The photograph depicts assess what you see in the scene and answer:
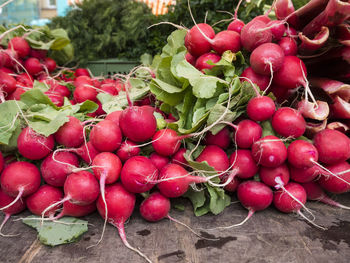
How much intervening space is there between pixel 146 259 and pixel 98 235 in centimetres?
26

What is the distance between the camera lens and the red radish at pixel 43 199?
3.76 feet

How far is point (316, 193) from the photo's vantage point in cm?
132

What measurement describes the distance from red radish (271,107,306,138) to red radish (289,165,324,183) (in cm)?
16

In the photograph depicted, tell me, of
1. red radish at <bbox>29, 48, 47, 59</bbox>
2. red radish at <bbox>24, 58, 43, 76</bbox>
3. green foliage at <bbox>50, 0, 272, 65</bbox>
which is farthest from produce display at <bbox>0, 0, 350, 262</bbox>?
green foliage at <bbox>50, 0, 272, 65</bbox>

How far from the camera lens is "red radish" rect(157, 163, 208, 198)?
1.11 meters

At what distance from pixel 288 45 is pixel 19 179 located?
4.51 ft

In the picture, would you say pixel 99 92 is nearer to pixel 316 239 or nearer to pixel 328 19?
pixel 328 19

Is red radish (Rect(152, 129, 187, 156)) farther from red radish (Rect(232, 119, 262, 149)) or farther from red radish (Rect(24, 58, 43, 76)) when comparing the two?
red radish (Rect(24, 58, 43, 76))

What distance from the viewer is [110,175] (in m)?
1.09

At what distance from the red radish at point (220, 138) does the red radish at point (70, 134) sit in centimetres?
60

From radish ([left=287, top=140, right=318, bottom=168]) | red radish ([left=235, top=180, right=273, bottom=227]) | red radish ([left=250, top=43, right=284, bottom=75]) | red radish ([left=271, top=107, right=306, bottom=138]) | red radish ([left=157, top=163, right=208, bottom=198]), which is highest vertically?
red radish ([left=250, top=43, right=284, bottom=75])

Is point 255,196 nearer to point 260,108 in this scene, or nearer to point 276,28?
point 260,108

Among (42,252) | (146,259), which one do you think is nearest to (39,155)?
(42,252)

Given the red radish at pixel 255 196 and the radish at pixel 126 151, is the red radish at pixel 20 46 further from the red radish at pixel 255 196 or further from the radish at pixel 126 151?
the red radish at pixel 255 196
